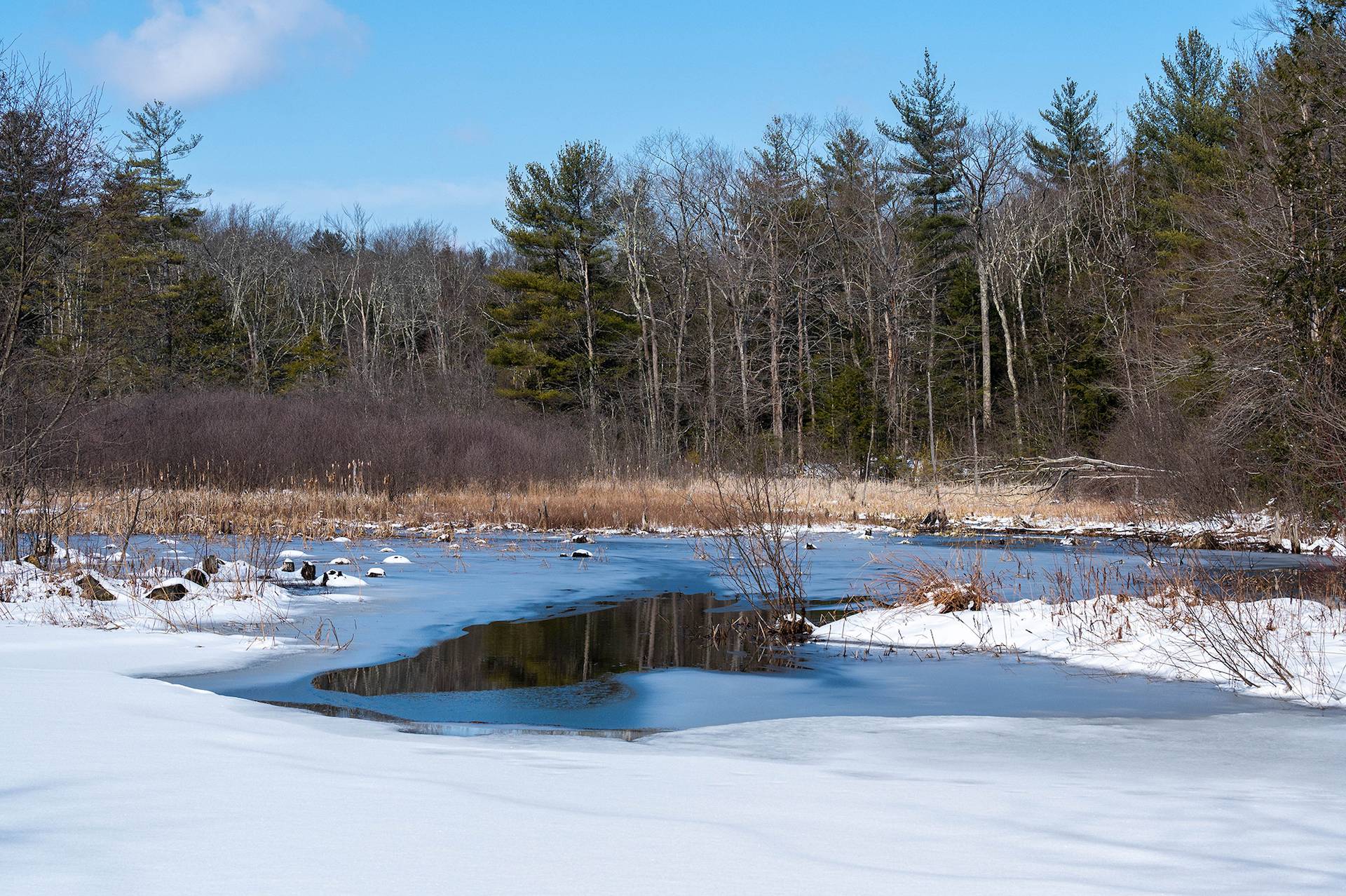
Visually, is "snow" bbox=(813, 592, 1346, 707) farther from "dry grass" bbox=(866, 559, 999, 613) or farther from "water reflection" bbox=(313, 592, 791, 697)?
"water reflection" bbox=(313, 592, 791, 697)

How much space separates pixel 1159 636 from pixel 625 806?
7076 mm

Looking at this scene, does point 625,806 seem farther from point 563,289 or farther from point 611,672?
point 563,289

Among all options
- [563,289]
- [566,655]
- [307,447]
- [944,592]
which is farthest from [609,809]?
[563,289]

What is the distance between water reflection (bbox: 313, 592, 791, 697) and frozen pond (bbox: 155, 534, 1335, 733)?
27 mm

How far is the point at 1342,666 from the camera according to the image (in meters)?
7.11

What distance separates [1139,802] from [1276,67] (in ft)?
53.7

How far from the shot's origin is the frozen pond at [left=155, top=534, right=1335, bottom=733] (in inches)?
254

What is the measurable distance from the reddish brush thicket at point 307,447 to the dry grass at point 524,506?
820mm

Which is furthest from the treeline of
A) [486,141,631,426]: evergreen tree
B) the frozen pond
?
the frozen pond

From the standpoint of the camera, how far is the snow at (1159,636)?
7.08 metres

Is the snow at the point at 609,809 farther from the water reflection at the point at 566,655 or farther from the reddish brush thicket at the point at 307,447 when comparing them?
the reddish brush thicket at the point at 307,447

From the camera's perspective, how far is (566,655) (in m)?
8.83

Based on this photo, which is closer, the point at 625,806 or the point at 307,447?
the point at 625,806

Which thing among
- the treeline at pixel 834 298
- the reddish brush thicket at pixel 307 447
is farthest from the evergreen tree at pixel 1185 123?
the reddish brush thicket at pixel 307 447
